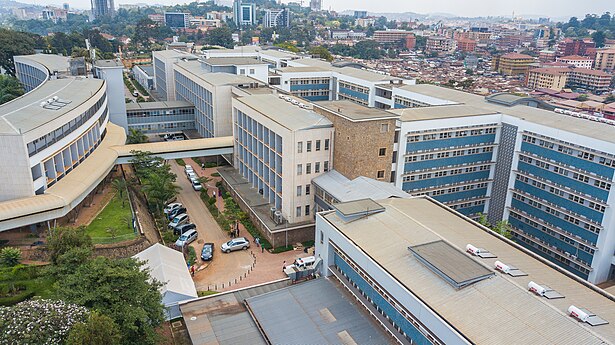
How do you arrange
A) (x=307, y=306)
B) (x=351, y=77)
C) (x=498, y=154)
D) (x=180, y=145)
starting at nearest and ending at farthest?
(x=307, y=306), (x=498, y=154), (x=180, y=145), (x=351, y=77)

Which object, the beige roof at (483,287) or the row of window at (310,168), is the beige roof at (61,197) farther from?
the beige roof at (483,287)

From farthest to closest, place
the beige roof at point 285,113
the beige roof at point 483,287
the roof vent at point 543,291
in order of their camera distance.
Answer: the beige roof at point 285,113 < the roof vent at point 543,291 < the beige roof at point 483,287

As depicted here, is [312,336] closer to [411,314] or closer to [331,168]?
[411,314]

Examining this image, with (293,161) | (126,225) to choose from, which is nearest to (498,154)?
(293,161)

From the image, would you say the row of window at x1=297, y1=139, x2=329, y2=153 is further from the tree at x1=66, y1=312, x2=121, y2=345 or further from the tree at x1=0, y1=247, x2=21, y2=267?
the tree at x1=66, y1=312, x2=121, y2=345

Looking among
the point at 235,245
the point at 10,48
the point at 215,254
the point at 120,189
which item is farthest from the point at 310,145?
the point at 10,48

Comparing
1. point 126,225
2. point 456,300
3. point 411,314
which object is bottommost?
point 126,225

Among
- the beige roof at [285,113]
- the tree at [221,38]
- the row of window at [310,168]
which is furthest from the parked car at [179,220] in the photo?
the tree at [221,38]
